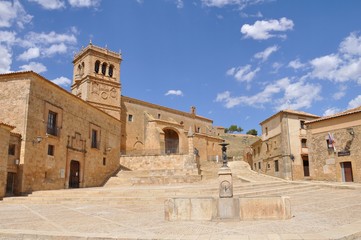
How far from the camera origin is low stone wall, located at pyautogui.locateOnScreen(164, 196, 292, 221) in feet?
22.3

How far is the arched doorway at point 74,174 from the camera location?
59.9ft

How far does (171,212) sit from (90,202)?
5573 millimetres

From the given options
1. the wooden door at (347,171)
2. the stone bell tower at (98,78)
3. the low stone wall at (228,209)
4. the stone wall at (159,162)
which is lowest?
the low stone wall at (228,209)

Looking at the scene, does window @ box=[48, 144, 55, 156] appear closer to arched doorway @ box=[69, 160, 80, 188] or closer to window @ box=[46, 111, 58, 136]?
window @ box=[46, 111, 58, 136]

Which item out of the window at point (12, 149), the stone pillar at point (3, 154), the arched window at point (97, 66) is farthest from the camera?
the arched window at point (97, 66)

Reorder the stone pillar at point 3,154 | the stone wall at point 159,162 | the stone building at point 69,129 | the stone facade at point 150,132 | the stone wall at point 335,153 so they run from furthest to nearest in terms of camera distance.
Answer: the stone facade at point 150,132
the stone wall at point 159,162
the stone wall at point 335,153
the stone building at point 69,129
the stone pillar at point 3,154

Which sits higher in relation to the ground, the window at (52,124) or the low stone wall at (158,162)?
the window at (52,124)

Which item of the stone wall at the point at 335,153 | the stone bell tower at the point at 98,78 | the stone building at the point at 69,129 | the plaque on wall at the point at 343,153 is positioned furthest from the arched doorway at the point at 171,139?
the plaque on wall at the point at 343,153

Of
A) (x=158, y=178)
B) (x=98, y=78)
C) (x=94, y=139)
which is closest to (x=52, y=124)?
(x=94, y=139)

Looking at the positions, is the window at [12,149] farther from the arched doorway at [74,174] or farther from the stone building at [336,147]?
the stone building at [336,147]

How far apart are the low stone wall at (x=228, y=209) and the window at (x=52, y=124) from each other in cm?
1173

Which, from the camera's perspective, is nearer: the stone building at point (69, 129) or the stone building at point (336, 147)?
the stone building at point (69, 129)

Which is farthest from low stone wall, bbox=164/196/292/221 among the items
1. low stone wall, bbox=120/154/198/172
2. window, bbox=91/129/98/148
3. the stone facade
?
the stone facade

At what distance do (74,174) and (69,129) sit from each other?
2.93 metres
